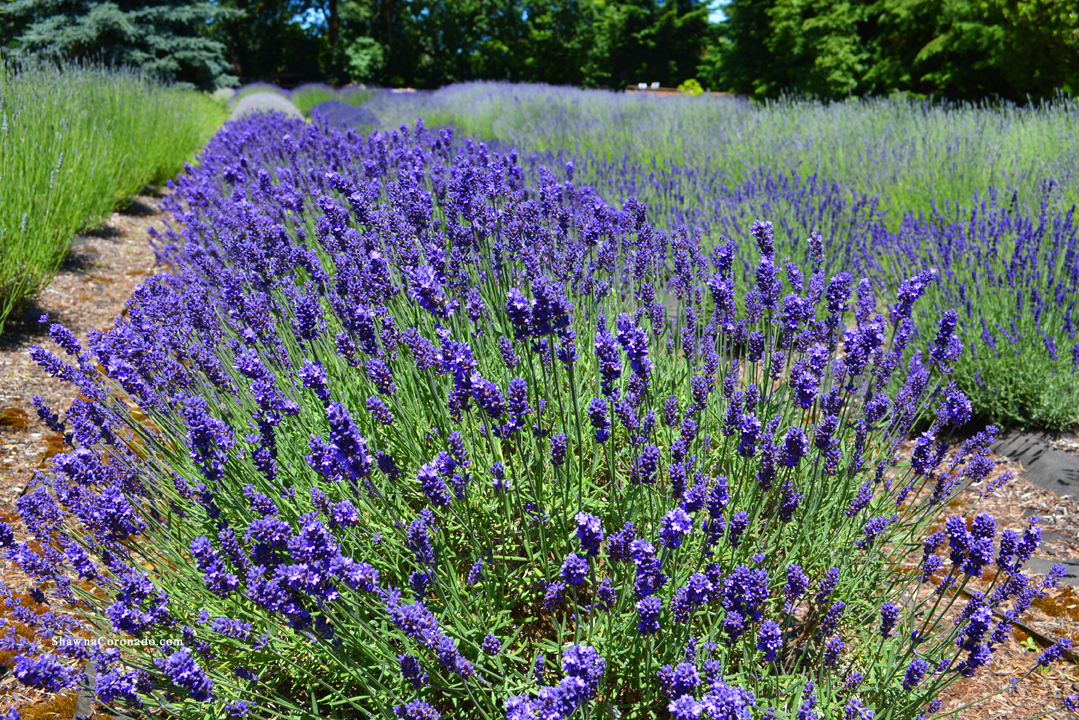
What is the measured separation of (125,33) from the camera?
558 inches

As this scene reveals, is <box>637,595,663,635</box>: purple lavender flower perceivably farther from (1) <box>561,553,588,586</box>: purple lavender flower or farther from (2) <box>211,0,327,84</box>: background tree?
(2) <box>211,0,327,84</box>: background tree

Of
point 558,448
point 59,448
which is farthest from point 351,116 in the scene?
point 558,448

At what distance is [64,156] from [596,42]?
28.9 meters

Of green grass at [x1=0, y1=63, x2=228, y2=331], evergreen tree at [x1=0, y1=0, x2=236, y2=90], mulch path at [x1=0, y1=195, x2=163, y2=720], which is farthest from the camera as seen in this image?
evergreen tree at [x1=0, y1=0, x2=236, y2=90]

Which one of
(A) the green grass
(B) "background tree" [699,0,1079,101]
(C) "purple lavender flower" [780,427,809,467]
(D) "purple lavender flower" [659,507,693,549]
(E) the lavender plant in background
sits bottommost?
(D) "purple lavender flower" [659,507,693,549]

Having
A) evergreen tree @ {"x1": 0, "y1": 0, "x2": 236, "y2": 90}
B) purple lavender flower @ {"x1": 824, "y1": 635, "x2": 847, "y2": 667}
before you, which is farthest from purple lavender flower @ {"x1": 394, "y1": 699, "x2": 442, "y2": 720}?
evergreen tree @ {"x1": 0, "y1": 0, "x2": 236, "y2": 90}

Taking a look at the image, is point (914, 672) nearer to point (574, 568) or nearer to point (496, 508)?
point (574, 568)

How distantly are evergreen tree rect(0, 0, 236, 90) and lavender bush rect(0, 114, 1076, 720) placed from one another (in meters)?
14.6

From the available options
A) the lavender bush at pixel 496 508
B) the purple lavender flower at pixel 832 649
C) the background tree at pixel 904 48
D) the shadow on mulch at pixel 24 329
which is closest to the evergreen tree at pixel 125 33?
the shadow on mulch at pixel 24 329

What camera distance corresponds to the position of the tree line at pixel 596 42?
10.4 meters

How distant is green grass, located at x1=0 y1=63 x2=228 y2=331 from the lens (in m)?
4.29

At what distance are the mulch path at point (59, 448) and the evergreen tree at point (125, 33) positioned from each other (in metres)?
10.8

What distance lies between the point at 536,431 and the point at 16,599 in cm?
197

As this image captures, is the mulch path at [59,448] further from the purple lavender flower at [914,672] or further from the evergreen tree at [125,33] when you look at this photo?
the evergreen tree at [125,33]
